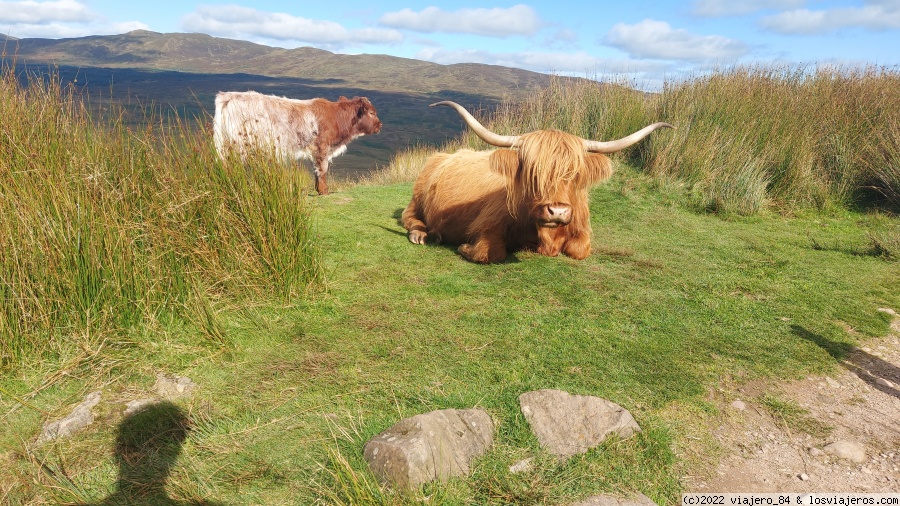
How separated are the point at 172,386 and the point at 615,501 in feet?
7.36

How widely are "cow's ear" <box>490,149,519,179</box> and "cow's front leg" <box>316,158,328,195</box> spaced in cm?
496

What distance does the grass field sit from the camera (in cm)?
220

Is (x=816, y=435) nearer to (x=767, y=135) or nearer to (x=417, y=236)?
(x=417, y=236)

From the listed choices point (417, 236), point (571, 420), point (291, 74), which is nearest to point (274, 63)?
point (291, 74)

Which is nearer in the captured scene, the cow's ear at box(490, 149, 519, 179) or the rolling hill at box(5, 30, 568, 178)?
the cow's ear at box(490, 149, 519, 179)

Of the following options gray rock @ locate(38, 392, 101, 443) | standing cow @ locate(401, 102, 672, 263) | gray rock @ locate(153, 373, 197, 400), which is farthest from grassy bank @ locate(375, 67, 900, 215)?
gray rock @ locate(38, 392, 101, 443)

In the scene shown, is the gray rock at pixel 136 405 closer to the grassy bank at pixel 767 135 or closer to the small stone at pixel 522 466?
the small stone at pixel 522 466

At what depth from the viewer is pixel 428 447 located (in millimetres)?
2107

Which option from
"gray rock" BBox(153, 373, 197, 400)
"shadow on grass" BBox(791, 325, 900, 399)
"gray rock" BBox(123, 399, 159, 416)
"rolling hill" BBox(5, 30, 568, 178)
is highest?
"rolling hill" BBox(5, 30, 568, 178)

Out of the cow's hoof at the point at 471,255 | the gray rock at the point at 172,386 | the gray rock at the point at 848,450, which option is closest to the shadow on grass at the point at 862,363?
the gray rock at the point at 848,450

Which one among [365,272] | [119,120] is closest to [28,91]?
[119,120]

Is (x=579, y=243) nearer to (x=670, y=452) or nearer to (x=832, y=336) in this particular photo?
(x=832, y=336)

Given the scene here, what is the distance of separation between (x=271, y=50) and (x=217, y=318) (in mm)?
209428

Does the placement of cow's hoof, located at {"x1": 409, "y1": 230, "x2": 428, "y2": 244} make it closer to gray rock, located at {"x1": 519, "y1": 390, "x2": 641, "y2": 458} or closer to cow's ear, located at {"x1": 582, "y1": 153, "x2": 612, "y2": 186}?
cow's ear, located at {"x1": 582, "y1": 153, "x2": 612, "y2": 186}
